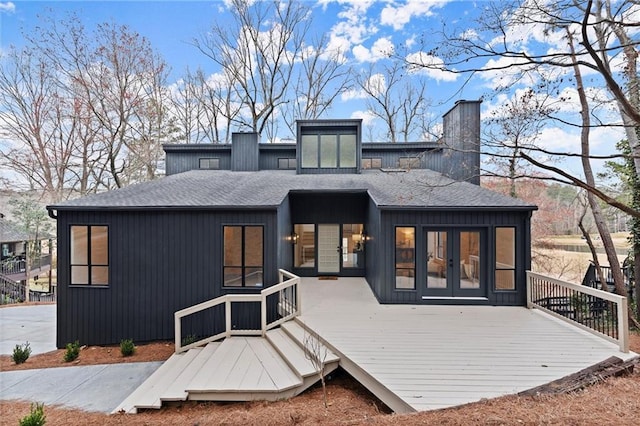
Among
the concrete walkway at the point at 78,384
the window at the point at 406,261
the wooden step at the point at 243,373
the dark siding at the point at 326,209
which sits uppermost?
the dark siding at the point at 326,209

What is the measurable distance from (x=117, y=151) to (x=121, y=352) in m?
12.2

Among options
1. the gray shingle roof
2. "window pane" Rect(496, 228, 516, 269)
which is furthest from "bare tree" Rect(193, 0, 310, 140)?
"window pane" Rect(496, 228, 516, 269)

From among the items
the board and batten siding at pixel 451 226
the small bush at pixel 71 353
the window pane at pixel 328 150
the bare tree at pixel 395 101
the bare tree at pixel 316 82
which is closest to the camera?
the small bush at pixel 71 353

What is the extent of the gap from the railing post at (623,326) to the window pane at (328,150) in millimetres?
8474

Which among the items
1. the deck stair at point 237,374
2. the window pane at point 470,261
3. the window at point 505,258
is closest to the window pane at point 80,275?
the deck stair at point 237,374

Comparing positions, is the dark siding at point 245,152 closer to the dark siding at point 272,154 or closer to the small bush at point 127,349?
the dark siding at point 272,154

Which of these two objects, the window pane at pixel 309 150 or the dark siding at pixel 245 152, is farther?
the dark siding at pixel 245 152

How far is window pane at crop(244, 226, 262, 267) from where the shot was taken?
7.00 m

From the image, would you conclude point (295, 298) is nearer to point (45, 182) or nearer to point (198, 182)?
point (198, 182)

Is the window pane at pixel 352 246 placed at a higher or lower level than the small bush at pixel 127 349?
higher

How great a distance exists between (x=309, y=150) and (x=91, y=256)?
7.50 meters

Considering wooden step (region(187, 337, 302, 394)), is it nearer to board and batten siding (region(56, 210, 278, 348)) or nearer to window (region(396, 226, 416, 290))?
board and batten siding (region(56, 210, 278, 348))

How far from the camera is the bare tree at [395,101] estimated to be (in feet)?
60.4

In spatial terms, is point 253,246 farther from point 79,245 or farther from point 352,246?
point 79,245
